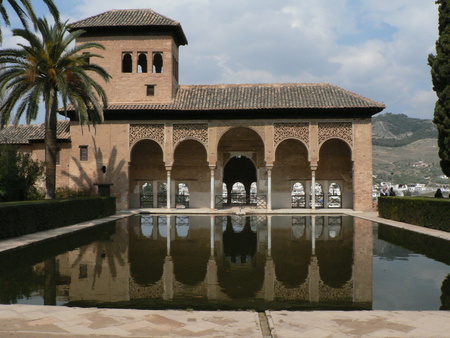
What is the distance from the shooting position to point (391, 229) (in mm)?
13766

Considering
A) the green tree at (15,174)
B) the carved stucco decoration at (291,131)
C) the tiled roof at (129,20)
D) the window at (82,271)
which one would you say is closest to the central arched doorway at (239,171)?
the carved stucco decoration at (291,131)

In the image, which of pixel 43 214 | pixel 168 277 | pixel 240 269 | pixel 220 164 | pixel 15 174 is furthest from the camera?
pixel 220 164

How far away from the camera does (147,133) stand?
22328 millimetres

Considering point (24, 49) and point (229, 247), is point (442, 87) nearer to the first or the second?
point (229, 247)

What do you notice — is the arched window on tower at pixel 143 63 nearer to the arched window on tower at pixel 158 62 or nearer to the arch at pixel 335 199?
the arched window on tower at pixel 158 62

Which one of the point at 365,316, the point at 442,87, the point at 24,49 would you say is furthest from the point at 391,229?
the point at 24,49

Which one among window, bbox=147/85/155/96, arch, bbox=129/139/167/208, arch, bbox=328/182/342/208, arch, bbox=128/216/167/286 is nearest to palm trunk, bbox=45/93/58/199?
arch, bbox=128/216/167/286

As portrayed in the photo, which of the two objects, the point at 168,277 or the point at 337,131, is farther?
the point at 337,131

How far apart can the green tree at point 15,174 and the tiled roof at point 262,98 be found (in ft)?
20.9

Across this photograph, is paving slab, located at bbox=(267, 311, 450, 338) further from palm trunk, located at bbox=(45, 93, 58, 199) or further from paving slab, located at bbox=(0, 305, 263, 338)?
palm trunk, located at bbox=(45, 93, 58, 199)

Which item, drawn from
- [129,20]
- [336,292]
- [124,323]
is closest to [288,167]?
[129,20]

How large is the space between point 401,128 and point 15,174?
135815 millimetres

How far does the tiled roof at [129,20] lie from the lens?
73.9ft

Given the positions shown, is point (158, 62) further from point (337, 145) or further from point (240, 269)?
point (240, 269)
